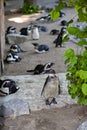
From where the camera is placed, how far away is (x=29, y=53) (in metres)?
6.66

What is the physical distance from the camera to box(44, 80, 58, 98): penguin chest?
396 centimetres

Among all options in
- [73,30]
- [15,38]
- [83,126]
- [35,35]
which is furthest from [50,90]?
[35,35]

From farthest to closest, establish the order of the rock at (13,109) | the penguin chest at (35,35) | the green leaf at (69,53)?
the penguin chest at (35,35)
the rock at (13,109)
the green leaf at (69,53)

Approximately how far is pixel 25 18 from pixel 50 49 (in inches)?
130

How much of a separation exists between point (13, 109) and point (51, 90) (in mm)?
576

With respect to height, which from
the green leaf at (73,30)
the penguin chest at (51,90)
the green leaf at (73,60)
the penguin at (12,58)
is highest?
the green leaf at (73,30)

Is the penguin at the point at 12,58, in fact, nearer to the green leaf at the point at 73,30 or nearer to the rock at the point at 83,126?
the rock at the point at 83,126

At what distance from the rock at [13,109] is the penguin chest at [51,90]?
0.34 metres

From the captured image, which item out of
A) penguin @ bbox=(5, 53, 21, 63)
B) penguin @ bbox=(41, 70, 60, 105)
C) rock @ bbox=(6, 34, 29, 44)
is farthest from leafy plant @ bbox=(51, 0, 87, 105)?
rock @ bbox=(6, 34, 29, 44)

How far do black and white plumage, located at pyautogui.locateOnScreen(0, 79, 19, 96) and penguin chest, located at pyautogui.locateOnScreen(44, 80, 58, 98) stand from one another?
422 mm

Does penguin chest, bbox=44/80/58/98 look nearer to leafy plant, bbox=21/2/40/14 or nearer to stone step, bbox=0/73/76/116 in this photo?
stone step, bbox=0/73/76/116

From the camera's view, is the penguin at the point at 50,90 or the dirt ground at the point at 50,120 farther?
the penguin at the point at 50,90

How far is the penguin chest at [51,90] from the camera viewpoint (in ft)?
13.0

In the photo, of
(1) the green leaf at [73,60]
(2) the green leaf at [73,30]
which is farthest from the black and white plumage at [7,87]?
(2) the green leaf at [73,30]
